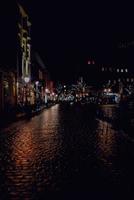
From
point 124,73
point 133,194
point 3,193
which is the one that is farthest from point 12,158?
point 124,73

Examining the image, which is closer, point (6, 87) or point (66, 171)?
point (66, 171)

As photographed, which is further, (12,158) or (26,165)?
(12,158)

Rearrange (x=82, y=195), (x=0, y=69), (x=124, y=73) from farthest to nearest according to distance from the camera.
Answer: (x=124, y=73)
(x=0, y=69)
(x=82, y=195)

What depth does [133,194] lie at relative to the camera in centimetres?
859

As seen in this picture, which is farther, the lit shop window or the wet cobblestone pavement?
the lit shop window

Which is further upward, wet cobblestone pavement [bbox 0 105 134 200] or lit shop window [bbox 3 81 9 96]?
lit shop window [bbox 3 81 9 96]

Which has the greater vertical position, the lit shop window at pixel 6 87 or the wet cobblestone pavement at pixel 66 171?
the lit shop window at pixel 6 87

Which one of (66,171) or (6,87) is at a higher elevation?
(6,87)

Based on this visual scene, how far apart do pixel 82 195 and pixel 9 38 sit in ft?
194

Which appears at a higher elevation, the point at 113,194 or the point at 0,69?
the point at 0,69

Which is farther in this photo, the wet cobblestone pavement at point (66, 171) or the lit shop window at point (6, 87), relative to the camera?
the lit shop window at point (6, 87)

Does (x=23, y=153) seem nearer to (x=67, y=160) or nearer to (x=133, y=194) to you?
(x=67, y=160)

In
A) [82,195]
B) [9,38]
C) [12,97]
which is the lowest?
[82,195]

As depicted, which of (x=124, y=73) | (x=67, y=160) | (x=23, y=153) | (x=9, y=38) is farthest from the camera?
(x=124, y=73)
